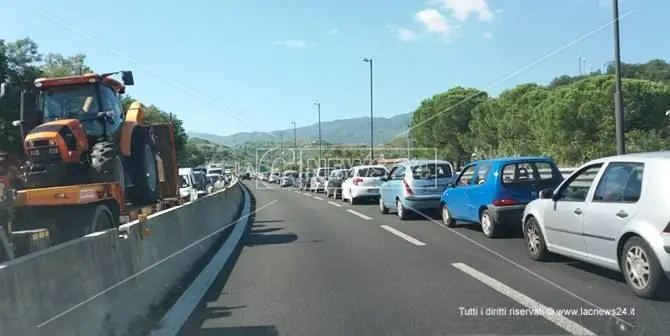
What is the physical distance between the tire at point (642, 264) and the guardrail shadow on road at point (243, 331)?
13.5 feet

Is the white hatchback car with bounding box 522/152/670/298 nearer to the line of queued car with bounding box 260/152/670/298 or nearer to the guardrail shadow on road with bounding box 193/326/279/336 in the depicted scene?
the line of queued car with bounding box 260/152/670/298

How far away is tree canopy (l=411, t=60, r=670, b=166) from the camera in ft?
164

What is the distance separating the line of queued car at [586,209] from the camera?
25.1ft

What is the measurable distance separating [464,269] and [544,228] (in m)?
1.37

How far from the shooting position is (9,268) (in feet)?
14.3

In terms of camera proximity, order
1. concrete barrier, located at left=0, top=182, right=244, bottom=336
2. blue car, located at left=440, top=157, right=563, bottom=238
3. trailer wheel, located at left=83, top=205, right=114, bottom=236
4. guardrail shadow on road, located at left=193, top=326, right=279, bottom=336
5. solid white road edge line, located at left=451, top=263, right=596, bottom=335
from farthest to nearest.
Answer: blue car, located at left=440, top=157, right=563, bottom=238 < trailer wheel, located at left=83, top=205, right=114, bottom=236 < guardrail shadow on road, located at left=193, top=326, right=279, bottom=336 < solid white road edge line, located at left=451, top=263, right=596, bottom=335 < concrete barrier, located at left=0, top=182, right=244, bottom=336

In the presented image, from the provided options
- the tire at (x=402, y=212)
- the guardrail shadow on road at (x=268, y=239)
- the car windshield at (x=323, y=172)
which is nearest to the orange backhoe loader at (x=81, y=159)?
the guardrail shadow on road at (x=268, y=239)

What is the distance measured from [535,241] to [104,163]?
7073mm

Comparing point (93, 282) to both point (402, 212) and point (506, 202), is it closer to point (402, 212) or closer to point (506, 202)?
point (506, 202)

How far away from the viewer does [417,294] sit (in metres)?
8.52

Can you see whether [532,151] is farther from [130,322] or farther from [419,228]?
[130,322]

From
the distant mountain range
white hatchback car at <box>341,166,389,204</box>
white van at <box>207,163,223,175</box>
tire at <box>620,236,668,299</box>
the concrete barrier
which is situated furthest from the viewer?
the distant mountain range

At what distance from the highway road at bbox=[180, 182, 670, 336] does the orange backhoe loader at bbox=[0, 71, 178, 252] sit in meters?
2.33

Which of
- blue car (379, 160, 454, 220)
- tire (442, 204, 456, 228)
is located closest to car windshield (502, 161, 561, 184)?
tire (442, 204, 456, 228)
